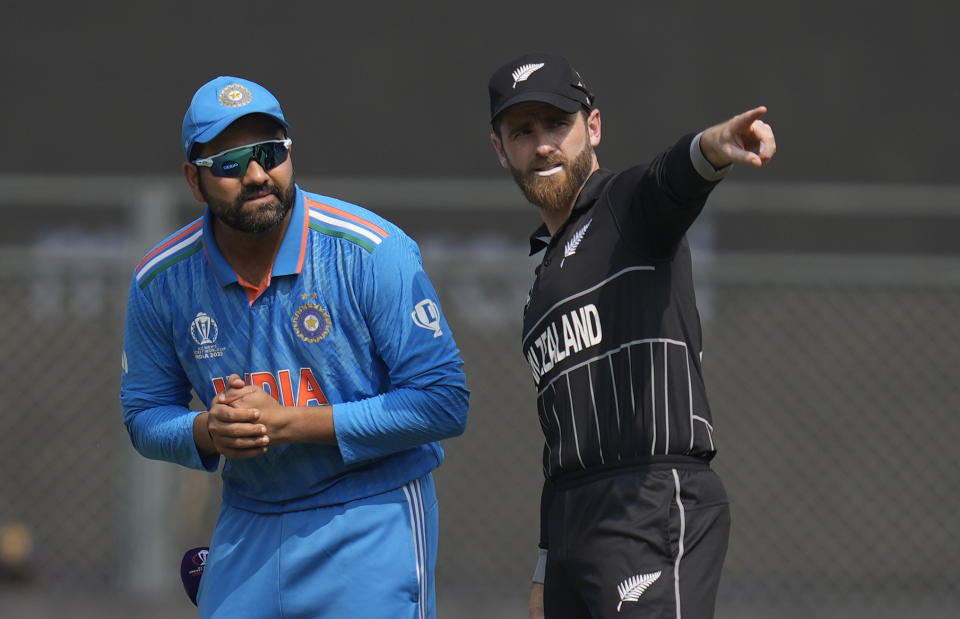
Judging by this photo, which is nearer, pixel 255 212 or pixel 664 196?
pixel 664 196

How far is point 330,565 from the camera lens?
119 inches

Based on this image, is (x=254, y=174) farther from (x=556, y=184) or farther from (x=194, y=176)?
(x=556, y=184)

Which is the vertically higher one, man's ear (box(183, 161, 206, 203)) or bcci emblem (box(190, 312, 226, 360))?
man's ear (box(183, 161, 206, 203))

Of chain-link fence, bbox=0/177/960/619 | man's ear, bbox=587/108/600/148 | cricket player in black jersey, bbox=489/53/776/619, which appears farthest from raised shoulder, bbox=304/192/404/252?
chain-link fence, bbox=0/177/960/619

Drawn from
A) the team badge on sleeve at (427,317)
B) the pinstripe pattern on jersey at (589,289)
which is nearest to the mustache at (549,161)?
the pinstripe pattern on jersey at (589,289)

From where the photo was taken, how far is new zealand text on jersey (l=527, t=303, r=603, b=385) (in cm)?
295

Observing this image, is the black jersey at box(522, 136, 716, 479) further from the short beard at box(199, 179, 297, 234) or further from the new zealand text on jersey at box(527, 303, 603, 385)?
the short beard at box(199, 179, 297, 234)

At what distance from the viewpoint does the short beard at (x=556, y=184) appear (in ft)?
10.2

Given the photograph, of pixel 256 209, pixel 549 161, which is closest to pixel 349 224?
pixel 256 209

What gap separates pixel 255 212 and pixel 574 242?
2.64 feet

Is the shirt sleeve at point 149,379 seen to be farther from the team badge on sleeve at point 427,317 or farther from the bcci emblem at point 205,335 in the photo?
the team badge on sleeve at point 427,317

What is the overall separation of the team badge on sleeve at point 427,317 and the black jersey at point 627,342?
0.30 metres

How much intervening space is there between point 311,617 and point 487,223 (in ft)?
12.9

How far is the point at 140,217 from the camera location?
5594mm
